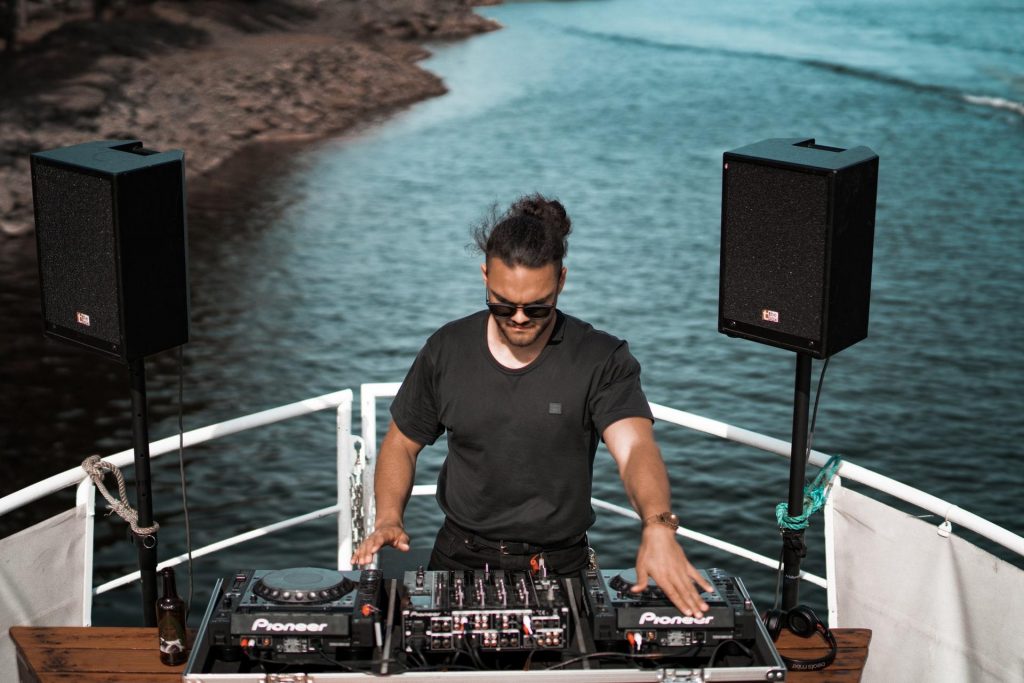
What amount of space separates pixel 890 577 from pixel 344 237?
13762 mm

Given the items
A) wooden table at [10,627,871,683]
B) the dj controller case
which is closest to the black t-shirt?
the dj controller case

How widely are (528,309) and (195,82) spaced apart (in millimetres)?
22238

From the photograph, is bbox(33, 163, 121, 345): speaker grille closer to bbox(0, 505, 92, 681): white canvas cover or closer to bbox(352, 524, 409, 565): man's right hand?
bbox(0, 505, 92, 681): white canvas cover

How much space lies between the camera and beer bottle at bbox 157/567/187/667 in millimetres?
3008

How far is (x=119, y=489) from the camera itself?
3.79m

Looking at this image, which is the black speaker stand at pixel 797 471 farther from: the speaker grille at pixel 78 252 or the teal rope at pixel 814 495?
the speaker grille at pixel 78 252

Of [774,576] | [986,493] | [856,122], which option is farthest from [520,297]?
[856,122]

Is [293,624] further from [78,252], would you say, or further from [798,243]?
[798,243]

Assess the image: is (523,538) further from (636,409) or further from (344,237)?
(344,237)

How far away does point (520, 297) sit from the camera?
298 centimetres

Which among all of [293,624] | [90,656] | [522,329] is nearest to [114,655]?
[90,656]

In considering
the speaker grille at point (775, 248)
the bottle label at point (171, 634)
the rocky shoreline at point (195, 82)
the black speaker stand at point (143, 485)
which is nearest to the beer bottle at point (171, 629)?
the bottle label at point (171, 634)

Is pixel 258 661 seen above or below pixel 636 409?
below

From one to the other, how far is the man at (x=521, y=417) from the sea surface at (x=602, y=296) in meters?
0.37
